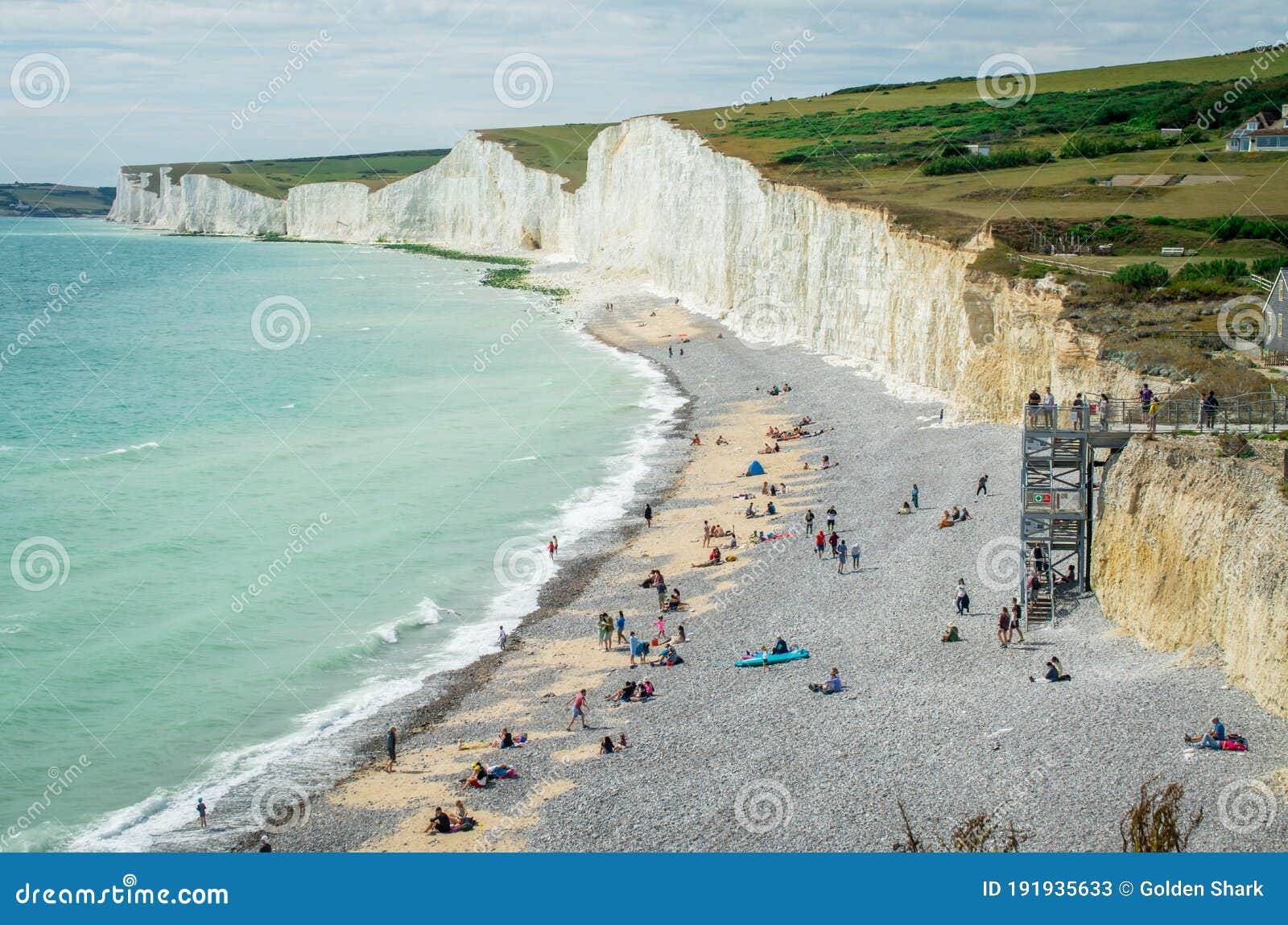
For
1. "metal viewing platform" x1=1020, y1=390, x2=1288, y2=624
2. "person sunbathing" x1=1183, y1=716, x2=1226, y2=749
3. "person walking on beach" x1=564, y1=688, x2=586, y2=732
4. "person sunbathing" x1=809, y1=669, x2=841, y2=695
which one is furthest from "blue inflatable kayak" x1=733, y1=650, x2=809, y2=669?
"person sunbathing" x1=1183, y1=716, x2=1226, y2=749

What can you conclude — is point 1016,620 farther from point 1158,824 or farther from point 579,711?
point 1158,824

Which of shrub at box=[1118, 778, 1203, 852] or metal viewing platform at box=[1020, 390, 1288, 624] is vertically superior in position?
metal viewing platform at box=[1020, 390, 1288, 624]

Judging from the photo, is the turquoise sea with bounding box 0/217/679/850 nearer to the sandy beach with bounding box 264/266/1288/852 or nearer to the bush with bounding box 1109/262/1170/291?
the sandy beach with bounding box 264/266/1288/852

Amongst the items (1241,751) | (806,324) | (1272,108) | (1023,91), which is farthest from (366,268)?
(1241,751)

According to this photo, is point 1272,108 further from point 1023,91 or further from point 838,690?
point 838,690

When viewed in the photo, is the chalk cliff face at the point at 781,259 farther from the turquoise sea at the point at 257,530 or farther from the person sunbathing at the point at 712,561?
the person sunbathing at the point at 712,561

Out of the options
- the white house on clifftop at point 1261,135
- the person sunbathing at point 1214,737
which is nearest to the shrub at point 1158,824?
the person sunbathing at point 1214,737
